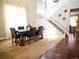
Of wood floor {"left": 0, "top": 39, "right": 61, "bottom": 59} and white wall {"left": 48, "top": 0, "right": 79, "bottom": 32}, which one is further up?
white wall {"left": 48, "top": 0, "right": 79, "bottom": 32}

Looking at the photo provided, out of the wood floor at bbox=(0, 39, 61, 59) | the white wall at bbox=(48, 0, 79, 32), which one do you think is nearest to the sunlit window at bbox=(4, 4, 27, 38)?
the wood floor at bbox=(0, 39, 61, 59)

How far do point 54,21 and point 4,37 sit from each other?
197 inches

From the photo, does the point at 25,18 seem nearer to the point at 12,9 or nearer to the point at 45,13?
the point at 12,9

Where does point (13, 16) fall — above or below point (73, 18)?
below

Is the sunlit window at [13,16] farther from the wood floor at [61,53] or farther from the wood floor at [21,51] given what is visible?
the wood floor at [61,53]

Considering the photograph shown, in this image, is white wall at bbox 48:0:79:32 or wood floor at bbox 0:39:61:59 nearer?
wood floor at bbox 0:39:61:59

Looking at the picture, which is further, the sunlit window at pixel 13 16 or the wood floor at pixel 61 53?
the sunlit window at pixel 13 16

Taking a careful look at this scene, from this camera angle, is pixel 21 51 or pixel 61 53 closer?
pixel 61 53

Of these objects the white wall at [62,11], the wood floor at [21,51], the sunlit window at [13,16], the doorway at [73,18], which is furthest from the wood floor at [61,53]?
the doorway at [73,18]

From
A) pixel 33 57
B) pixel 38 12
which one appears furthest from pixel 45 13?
pixel 33 57

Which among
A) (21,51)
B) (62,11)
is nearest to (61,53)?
(21,51)

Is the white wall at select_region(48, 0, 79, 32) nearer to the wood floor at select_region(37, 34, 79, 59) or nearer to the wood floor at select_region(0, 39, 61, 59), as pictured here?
the wood floor at select_region(37, 34, 79, 59)

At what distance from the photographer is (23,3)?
7820 mm

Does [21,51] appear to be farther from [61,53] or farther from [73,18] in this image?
[73,18]
